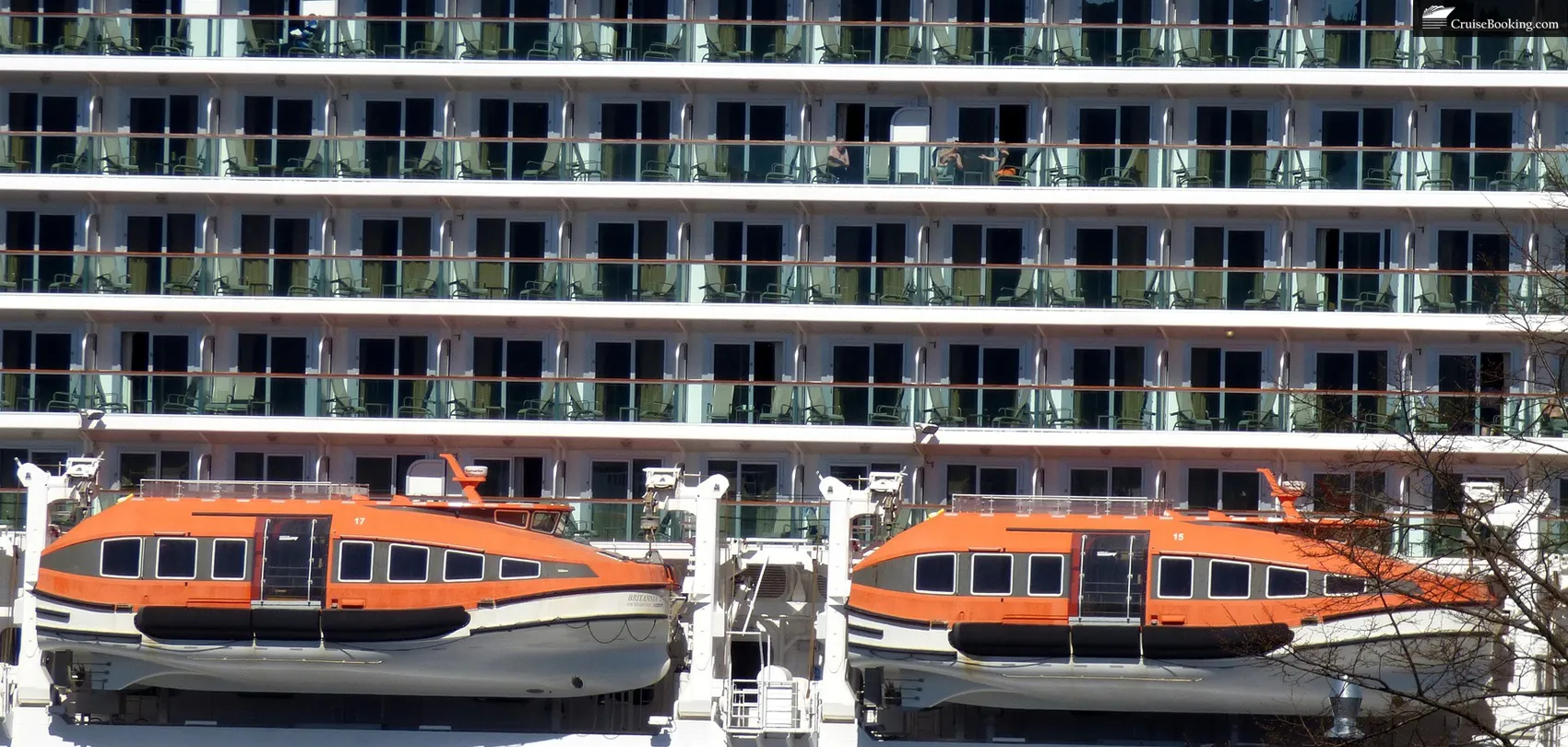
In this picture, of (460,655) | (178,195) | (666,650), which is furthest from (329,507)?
(178,195)

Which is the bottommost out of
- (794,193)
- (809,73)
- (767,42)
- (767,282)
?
(767,282)

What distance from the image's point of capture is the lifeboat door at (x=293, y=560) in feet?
100

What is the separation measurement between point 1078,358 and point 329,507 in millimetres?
11635

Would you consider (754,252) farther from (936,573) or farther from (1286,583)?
(1286,583)

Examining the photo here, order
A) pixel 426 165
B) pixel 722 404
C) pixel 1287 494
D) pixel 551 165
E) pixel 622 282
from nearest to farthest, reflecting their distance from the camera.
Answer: pixel 1287 494 → pixel 722 404 → pixel 622 282 → pixel 551 165 → pixel 426 165

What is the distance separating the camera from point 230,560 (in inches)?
1207

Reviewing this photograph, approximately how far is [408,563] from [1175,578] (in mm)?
10161

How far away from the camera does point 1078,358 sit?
3512 centimetres

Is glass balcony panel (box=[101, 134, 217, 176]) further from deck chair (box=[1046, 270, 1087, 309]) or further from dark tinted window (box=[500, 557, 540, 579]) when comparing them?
deck chair (box=[1046, 270, 1087, 309])

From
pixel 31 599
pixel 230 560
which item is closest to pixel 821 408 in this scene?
pixel 230 560

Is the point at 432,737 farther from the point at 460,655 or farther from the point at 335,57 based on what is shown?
the point at 335,57

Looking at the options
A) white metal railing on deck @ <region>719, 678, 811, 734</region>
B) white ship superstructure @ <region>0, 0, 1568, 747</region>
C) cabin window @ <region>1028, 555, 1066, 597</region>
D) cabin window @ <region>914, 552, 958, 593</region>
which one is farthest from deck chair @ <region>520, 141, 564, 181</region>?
cabin window @ <region>1028, 555, 1066, 597</region>

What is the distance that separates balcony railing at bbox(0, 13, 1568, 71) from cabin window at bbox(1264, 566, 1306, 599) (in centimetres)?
886

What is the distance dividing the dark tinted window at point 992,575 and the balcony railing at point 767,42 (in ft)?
29.0
